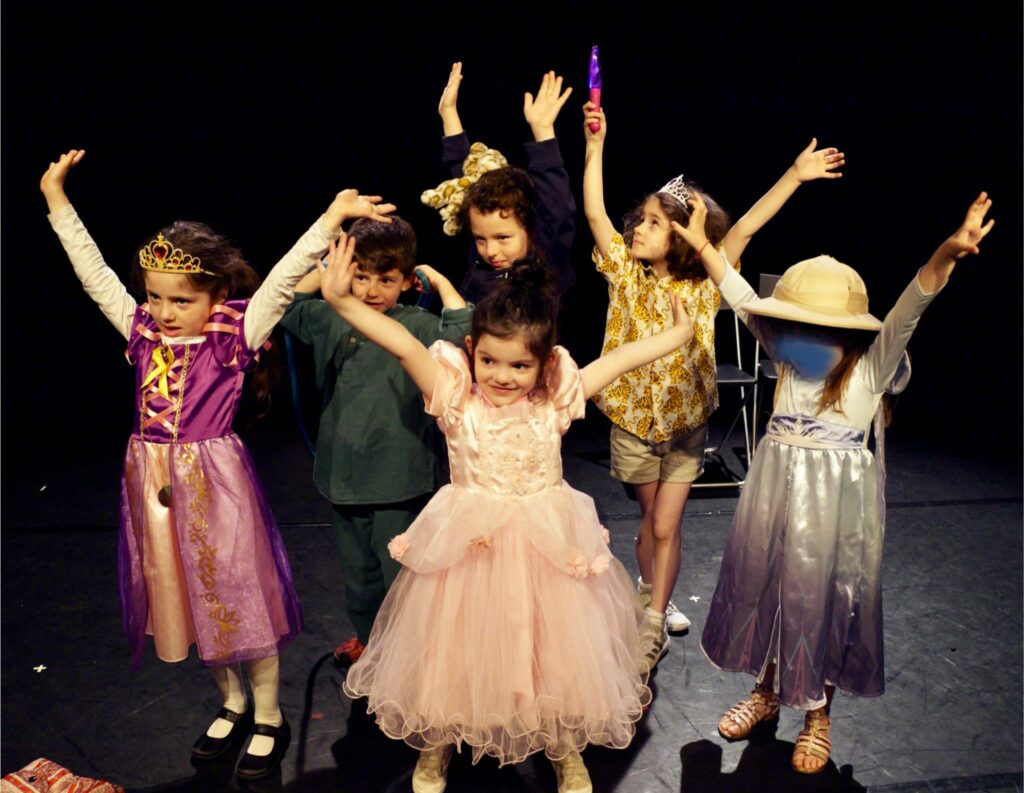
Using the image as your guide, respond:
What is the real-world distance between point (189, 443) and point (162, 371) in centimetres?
16

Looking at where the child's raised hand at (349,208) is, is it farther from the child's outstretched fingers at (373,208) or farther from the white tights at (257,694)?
the white tights at (257,694)

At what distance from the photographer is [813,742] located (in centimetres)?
197

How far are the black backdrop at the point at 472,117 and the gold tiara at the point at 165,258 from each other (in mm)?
2234

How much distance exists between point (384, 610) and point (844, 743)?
113cm

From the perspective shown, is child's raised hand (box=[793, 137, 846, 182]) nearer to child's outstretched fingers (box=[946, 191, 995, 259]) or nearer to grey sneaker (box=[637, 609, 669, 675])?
child's outstretched fingers (box=[946, 191, 995, 259])

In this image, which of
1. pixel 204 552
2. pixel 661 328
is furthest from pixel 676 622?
pixel 204 552

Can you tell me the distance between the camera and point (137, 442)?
6.03ft

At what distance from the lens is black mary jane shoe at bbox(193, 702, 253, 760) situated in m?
2.00

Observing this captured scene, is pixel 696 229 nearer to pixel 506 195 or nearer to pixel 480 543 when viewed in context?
pixel 506 195

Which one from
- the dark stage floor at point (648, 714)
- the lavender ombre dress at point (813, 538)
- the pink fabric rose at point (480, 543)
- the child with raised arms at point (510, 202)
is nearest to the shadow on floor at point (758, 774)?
the dark stage floor at point (648, 714)

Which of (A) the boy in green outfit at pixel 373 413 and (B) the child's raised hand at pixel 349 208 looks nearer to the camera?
(B) the child's raised hand at pixel 349 208

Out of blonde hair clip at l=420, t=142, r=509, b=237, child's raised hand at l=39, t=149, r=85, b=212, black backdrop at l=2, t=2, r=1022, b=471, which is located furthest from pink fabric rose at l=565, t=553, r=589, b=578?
black backdrop at l=2, t=2, r=1022, b=471

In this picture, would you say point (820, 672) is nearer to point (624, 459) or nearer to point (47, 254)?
point (624, 459)

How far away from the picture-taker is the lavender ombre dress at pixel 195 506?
1812 mm
